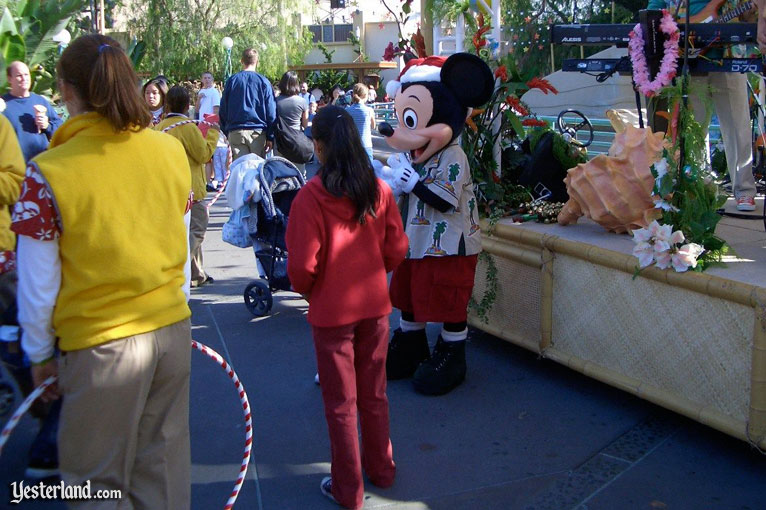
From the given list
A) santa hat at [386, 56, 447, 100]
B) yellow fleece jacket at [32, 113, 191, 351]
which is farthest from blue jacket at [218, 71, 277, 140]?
yellow fleece jacket at [32, 113, 191, 351]

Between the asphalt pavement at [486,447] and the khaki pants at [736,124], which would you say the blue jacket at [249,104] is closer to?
the asphalt pavement at [486,447]

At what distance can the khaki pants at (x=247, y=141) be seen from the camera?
9125mm

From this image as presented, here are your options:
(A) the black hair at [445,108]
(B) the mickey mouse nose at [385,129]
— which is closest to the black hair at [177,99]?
(B) the mickey mouse nose at [385,129]

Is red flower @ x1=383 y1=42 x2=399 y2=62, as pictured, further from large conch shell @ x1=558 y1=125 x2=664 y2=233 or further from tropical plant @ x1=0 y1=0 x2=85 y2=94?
tropical plant @ x1=0 y1=0 x2=85 y2=94

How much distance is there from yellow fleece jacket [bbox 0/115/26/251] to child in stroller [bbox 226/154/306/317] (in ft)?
8.12

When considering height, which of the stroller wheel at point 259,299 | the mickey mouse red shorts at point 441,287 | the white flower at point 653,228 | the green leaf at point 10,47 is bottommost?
the stroller wheel at point 259,299

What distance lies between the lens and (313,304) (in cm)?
326

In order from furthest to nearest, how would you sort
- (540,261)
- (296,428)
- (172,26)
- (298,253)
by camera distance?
(172,26) < (540,261) < (296,428) < (298,253)

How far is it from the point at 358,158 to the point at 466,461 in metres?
1.59

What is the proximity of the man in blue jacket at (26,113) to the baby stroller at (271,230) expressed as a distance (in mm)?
1766

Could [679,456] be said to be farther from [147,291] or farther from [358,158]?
[147,291]

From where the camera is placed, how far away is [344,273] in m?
3.24

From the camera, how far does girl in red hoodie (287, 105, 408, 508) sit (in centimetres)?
320

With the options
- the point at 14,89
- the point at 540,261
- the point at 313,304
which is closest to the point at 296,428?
the point at 313,304
